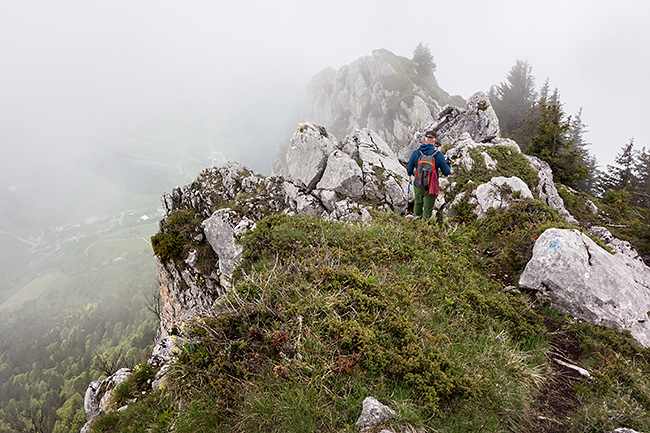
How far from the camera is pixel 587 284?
565 cm

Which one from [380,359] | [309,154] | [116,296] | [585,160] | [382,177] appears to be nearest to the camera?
[380,359]

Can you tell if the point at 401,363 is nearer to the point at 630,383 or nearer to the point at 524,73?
the point at 630,383

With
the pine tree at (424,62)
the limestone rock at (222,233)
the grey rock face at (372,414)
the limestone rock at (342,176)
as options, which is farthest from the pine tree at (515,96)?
the grey rock face at (372,414)

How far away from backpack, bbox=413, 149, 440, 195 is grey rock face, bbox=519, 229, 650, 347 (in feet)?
12.2

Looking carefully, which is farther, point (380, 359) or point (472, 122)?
point (472, 122)

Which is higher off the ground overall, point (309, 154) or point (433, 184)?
point (309, 154)

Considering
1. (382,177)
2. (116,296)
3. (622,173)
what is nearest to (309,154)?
(382,177)

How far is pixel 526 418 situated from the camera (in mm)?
3703

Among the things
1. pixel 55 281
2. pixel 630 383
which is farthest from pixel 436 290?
pixel 55 281

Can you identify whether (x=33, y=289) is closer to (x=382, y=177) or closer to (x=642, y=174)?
(x=382, y=177)

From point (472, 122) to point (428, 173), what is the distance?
59.4ft

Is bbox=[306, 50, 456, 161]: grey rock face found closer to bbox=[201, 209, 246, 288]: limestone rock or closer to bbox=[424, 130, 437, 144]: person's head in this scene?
bbox=[201, 209, 246, 288]: limestone rock

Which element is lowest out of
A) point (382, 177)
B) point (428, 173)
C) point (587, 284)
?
point (587, 284)

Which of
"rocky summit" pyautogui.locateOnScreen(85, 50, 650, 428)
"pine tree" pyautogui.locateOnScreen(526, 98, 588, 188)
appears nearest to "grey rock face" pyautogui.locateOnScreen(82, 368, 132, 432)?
"rocky summit" pyautogui.locateOnScreen(85, 50, 650, 428)
